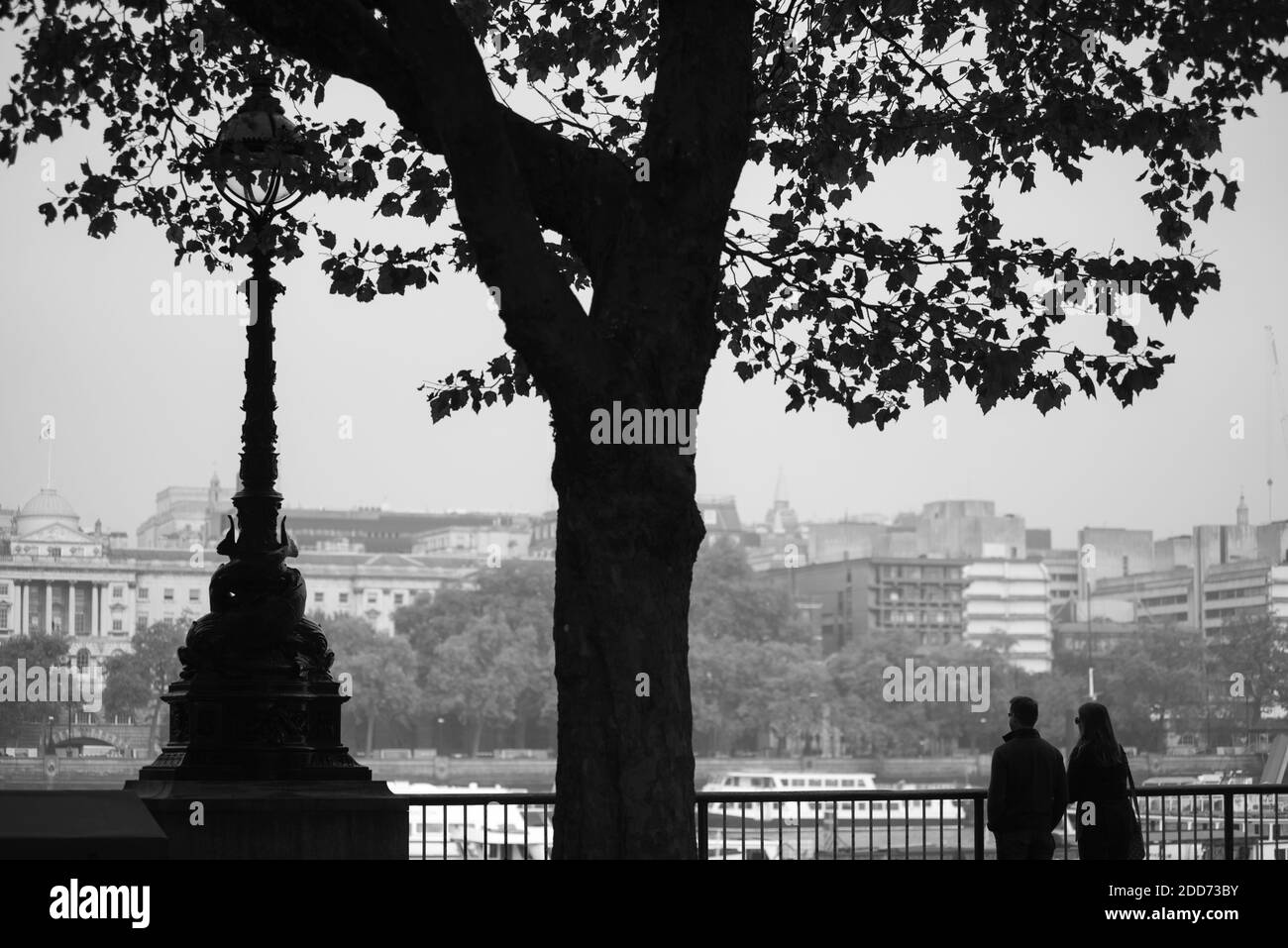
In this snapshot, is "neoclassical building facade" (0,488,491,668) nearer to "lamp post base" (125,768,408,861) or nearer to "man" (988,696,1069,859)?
"man" (988,696,1069,859)

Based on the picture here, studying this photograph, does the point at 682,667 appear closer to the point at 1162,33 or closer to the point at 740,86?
the point at 740,86

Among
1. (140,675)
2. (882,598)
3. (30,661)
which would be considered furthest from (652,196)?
(882,598)

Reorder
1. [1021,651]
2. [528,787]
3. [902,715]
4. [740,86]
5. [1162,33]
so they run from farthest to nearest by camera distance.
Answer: [1021,651], [902,715], [528,787], [1162,33], [740,86]

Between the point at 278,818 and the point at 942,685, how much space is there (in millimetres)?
169577

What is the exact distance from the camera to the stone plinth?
9703 mm

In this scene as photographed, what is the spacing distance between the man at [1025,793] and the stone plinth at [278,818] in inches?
148

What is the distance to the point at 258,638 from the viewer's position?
34.0ft

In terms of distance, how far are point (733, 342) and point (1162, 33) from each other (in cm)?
416

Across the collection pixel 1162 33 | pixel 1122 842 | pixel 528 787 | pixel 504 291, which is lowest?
pixel 528 787

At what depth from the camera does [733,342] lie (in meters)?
13.4

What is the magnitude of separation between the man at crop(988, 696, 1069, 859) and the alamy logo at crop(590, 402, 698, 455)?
4.73m
